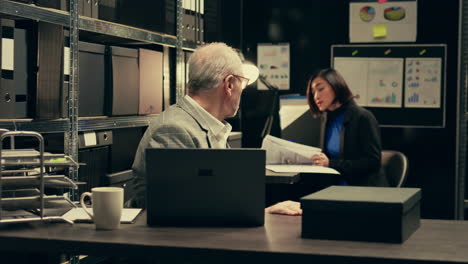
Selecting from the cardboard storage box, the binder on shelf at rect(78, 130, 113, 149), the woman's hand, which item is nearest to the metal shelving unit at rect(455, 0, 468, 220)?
the woman's hand

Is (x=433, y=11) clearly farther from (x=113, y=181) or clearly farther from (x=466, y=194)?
(x=113, y=181)

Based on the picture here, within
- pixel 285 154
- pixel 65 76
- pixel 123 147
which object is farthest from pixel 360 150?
pixel 65 76

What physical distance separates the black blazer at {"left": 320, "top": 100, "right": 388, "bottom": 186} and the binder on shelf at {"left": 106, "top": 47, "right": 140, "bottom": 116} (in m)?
1.20

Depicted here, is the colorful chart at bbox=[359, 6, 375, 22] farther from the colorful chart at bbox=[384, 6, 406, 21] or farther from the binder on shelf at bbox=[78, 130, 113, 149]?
the binder on shelf at bbox=[78, 130, 113, 149]

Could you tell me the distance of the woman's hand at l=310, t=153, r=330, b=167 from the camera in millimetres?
3553

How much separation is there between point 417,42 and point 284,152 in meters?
1.84

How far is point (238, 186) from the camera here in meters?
1.60

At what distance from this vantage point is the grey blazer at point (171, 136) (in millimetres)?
2059

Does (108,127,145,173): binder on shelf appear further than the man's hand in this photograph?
Yes

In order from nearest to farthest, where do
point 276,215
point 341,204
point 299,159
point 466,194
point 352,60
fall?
1. point 341,204
2. point 276,215
3. point 299,159
4. point 466,194
5. point 352,60

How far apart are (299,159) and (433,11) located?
195 cm

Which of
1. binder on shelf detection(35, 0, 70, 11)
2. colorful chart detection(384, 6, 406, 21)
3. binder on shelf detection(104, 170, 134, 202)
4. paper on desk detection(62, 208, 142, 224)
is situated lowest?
binder on shelf detection(104, 170, 134, 202)

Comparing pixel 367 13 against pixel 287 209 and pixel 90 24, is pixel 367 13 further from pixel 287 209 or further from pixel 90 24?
pixel 287 209

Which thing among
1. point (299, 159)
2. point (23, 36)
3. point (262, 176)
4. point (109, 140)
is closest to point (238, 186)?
point (262, 176)
